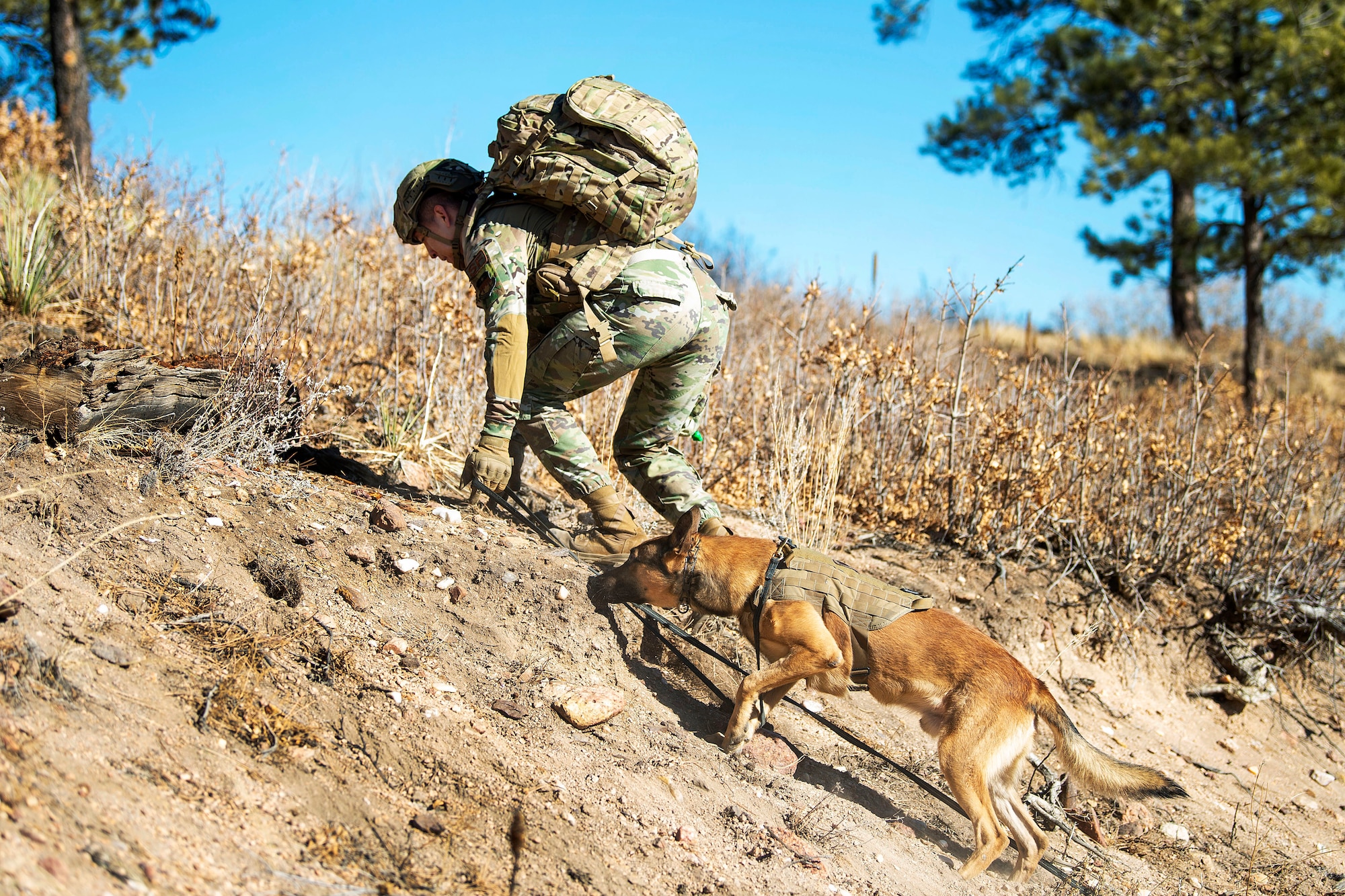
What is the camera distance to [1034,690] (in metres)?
3.49

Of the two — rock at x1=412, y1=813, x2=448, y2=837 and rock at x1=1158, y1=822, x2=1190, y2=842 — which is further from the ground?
rock at x1=412, y1=813, x2=448, y2=837

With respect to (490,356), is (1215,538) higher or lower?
lower

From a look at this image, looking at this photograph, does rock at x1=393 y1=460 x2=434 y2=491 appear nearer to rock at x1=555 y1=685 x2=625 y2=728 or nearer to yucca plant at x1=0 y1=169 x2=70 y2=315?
rock at x1=555 y1=685 x2=625 y2=728

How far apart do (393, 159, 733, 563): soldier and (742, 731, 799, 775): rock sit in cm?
98

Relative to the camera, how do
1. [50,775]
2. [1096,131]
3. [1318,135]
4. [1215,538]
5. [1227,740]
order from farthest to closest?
[1096,131], [1318,135], [1215,538], [1227,740], [50,775]

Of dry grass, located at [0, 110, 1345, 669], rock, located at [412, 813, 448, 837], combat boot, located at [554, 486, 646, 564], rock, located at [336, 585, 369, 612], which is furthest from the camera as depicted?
dry grass, located at [0, 110, 1345, 669]

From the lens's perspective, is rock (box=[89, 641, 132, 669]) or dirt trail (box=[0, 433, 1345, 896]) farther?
rock (box=[89, 641, 132, 669])

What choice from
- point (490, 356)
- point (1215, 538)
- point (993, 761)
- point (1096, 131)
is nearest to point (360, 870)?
point (490, 356)

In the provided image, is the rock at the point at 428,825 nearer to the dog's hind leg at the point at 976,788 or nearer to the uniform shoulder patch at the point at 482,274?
the dog's hind leg at the point at 976,788

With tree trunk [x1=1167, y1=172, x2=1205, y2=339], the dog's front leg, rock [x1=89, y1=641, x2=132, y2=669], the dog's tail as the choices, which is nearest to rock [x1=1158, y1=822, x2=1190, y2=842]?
the dog's tail

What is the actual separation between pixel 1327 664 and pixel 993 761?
451 centimetres

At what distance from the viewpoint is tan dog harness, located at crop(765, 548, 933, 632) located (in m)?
3.55

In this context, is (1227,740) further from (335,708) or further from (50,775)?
(50,775)

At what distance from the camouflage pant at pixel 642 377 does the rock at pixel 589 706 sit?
98 cm
